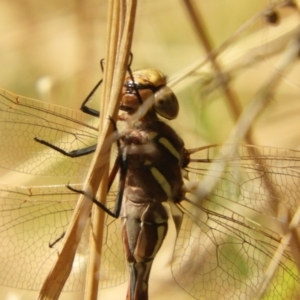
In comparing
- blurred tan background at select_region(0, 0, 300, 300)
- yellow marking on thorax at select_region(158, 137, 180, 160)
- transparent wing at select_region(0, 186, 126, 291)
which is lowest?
transparent wing at select_region(0, 186, 126, 291)

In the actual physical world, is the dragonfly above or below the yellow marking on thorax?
below

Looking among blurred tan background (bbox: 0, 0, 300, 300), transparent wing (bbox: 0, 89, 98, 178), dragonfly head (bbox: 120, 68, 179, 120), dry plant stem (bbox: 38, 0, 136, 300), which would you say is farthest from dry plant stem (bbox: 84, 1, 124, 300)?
blurred tan background (bbox: 0, 0, 300, 300)

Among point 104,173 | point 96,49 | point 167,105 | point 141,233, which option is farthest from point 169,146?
point 96,49

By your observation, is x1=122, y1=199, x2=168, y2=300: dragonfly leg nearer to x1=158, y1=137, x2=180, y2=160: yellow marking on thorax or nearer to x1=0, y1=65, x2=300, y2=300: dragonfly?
x1=0, y1=65, x2=300, y2=300: dragonfly

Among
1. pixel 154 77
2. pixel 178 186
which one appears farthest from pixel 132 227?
pixel 154 77

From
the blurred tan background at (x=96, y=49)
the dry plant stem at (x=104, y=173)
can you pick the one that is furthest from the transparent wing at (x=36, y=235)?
the blurred tan background at (x=96, y=49)

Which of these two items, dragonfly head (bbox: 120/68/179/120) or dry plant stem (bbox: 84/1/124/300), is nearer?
dry plant stem (bbox: 84/1/124/300)

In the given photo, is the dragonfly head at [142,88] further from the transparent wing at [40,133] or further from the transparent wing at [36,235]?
the transparent wing at [36,235]

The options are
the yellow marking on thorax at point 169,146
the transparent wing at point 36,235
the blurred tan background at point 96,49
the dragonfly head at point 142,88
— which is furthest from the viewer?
the blurred tan background at point 96,49
